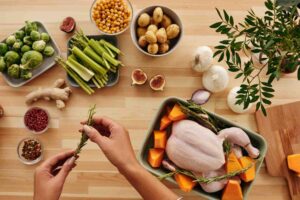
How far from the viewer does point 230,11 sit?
155 cm

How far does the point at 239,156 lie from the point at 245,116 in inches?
9.1

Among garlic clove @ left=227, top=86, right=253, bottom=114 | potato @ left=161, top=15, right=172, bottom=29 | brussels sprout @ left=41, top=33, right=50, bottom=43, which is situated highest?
potato @ left=161, top=15, right=172, bottom=29

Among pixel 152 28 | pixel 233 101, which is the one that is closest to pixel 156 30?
pixel 152 28

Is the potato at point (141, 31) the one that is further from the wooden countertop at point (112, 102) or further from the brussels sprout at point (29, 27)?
the brussels sprout at point (29, 27)

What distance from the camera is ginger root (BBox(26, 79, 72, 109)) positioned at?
150 cm

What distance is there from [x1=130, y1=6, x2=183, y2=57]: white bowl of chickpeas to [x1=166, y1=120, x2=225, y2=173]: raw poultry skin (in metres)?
0.31

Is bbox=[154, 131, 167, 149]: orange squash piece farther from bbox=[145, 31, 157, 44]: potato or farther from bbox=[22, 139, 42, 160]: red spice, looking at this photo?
bbox=[22, 139, 42, 160]: red spice

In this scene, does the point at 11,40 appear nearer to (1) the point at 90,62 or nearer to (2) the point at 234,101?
(1) the point at 90,62

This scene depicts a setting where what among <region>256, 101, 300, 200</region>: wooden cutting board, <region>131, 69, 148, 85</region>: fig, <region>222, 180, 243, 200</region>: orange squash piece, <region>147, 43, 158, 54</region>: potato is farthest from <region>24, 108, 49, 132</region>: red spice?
<region>256, 101, 300, 200</region>: wooden cutting board

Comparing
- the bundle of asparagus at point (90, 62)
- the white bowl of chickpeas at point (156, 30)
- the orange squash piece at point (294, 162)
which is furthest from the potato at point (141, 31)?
the orange squash piece at point (294, 162)

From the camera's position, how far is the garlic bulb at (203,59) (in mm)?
1465

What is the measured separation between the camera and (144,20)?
1444mm

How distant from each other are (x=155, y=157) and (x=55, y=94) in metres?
0.47

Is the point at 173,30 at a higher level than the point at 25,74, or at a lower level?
higher
